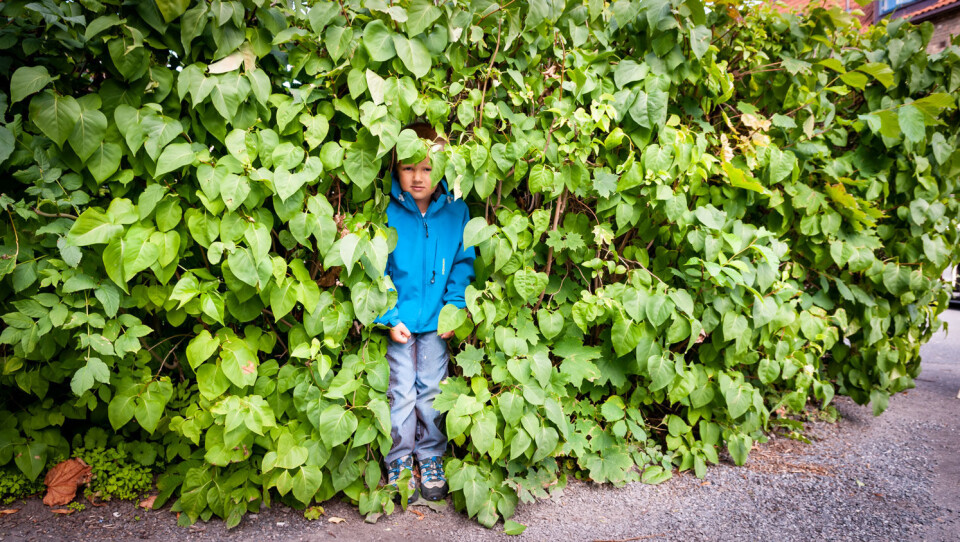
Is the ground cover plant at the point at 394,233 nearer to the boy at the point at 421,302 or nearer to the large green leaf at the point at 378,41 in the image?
the large green leaf at the point at 378,41

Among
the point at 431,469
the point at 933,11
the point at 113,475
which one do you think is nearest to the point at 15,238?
the point at 113,475

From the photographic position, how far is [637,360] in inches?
102

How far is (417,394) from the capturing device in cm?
261

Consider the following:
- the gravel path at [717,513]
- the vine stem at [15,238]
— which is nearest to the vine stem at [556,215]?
the gravel path at [717,513]

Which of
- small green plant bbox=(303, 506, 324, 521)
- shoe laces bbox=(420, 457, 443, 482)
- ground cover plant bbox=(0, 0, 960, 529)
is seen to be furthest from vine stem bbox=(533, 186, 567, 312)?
small green plant bbox=(303, 506, 324, 521)

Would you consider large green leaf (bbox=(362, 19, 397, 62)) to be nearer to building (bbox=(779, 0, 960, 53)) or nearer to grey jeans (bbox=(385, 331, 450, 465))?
grey jeans (bbox=(385, 331, 450, 465))

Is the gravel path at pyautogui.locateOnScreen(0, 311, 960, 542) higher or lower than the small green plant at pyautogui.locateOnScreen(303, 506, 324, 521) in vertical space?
lower

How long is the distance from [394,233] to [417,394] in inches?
31.1

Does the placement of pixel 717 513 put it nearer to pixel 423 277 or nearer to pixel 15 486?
pixel 423 277

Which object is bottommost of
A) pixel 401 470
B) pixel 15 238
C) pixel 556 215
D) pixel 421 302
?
pixel 401 470

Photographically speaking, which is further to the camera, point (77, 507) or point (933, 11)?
point (933, 11)

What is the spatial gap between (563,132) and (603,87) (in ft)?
0.98

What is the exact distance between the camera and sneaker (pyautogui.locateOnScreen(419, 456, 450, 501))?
251 cm

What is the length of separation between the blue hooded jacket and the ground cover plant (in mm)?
158
